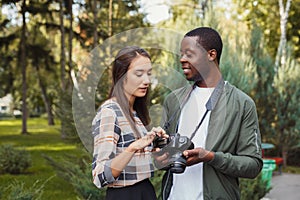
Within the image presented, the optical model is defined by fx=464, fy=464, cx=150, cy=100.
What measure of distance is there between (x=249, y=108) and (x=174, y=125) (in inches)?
12.6

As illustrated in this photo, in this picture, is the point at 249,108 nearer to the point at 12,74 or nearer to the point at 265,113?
the point at 265,113

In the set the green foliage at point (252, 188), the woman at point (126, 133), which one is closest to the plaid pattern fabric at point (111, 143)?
the woman at point (126, 133)

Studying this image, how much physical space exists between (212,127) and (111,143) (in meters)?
0.46

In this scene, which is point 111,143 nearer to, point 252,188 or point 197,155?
point 197,155

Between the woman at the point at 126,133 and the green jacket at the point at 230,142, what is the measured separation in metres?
0.23

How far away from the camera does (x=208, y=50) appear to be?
1.91 m

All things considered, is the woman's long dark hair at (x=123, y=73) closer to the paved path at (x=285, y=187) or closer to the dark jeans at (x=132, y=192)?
the dark jeans at (x=132, y=192)

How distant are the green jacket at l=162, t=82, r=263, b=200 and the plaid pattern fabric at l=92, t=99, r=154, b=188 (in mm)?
238

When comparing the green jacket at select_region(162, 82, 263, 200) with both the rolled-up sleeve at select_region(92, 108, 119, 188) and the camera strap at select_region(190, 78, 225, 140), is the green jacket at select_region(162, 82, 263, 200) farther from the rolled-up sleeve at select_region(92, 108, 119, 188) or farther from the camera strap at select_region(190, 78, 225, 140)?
the rolled-up sleeve at select_region(92, 108, 119, 188)

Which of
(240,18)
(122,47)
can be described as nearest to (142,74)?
(122,47)

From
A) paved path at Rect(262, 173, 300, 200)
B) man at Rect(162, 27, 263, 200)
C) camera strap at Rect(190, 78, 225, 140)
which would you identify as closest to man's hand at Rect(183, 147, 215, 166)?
man at Rect(162, 27, 263, 200)

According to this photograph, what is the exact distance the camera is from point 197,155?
1788 millimetres

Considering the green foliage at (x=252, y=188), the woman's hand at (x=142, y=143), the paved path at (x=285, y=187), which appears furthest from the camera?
the paved path at (x=285, y=187)

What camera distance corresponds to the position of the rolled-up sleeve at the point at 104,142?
1655 mm
